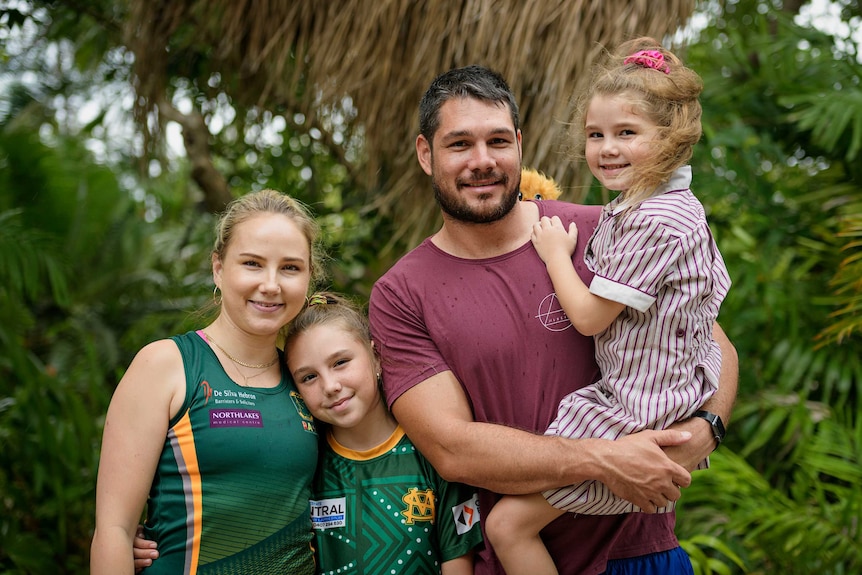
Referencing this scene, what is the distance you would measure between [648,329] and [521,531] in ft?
2.15

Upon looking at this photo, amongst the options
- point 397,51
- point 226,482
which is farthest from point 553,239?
point 397,51

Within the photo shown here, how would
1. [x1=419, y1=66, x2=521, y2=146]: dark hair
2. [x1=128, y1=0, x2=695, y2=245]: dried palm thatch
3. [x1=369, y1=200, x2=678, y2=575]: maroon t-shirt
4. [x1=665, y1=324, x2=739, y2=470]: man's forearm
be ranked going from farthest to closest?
[x1=128, y1=0, x2=695, y2=245]: dried palm thatch < [x1=419, y1=66, x2=521, y2=146]: dark hair < [x1=369, y1=200, x2=678, y2=575]: maroon t-shirt < [x1=665, y1=324, x2=739, y2=470]: man's forearm

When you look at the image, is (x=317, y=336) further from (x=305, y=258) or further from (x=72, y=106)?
(x=72, y=106)

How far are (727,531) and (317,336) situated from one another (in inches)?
102

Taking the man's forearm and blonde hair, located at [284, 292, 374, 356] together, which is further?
blonde hair, located at [284, 292, 374, 356]

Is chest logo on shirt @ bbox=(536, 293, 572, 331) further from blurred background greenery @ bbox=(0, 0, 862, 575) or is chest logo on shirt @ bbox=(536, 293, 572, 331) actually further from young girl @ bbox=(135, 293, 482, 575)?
blurred background greenery @ bbox=(0, 0, 862, 575)

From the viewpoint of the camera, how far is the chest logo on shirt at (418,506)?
236cm

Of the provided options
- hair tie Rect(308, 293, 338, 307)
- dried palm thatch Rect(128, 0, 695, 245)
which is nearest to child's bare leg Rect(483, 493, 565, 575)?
hair tie Rect(308, 293, 338, 307)

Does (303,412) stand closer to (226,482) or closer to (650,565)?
(226,482)

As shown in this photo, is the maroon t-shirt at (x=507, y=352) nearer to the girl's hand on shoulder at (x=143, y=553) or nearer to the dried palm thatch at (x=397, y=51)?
the girl's hand on shoulder at (x=143, y=553)

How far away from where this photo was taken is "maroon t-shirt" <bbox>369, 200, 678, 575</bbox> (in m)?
2.30

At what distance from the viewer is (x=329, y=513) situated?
2383 millimetres

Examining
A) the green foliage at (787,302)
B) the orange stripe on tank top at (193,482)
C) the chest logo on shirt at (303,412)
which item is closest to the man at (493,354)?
the chest logo on shirt at (303,412)

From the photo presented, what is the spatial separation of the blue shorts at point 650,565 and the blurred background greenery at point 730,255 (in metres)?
1.41
